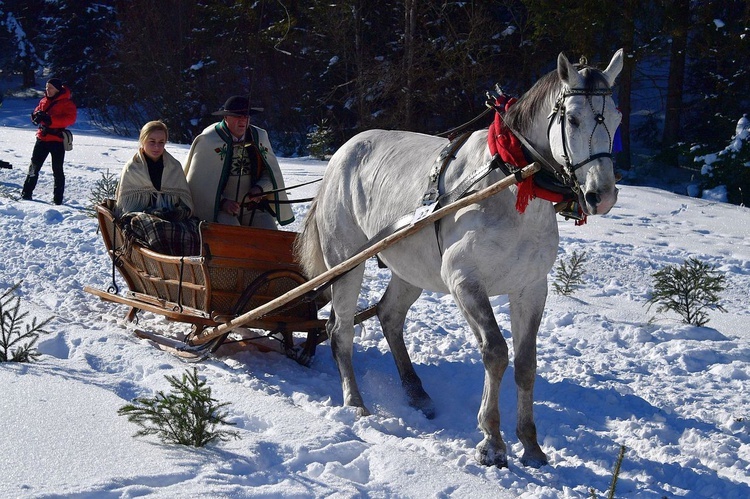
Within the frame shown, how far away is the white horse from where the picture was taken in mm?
3727

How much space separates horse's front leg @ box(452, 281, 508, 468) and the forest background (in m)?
6.29

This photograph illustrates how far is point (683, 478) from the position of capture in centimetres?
403

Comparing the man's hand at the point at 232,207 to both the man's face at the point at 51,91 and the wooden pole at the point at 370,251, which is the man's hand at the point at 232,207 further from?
the man's face at the point at 51,91

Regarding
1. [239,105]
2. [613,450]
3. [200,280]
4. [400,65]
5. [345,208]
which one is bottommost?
[613,450]

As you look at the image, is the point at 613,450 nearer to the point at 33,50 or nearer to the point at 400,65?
the point at 400,65

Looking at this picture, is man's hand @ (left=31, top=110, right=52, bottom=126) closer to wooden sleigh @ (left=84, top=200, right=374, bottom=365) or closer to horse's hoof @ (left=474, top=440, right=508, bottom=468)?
wooden sleigh @ (left=84, top=200, right=374, bottom=365)

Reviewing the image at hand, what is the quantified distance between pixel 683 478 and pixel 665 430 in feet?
1.91

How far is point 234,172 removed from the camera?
21.1 ft

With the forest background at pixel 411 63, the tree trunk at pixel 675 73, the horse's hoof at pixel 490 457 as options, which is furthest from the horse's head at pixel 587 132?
the tree trunk at pixel 675 73

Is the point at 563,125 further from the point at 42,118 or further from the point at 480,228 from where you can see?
the point at 42,118

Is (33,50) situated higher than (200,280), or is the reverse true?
(33,50)

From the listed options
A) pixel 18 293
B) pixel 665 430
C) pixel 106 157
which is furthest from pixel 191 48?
pixel 665 430

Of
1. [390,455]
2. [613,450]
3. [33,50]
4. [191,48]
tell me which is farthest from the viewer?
[33,50]

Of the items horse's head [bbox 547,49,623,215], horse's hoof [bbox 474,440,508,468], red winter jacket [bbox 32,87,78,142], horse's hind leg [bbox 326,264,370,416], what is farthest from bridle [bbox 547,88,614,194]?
red winter jacket [bbox 32,87,78,142]
